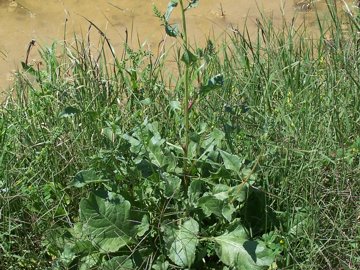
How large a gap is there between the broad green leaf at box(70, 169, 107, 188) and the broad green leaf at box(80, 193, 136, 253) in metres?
0.06

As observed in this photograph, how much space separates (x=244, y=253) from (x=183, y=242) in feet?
0.66

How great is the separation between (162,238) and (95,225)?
0.23m

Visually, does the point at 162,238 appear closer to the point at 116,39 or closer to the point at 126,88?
the point at 126,88

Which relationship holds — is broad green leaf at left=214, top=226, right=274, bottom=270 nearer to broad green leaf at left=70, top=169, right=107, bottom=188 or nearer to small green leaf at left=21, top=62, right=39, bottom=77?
broad green leaf at left=70, top=169, right=107, bottom=188

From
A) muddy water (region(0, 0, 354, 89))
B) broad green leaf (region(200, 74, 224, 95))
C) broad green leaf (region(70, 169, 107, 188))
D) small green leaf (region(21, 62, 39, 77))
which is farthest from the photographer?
muddy water (region(0, 0, 354, 89))

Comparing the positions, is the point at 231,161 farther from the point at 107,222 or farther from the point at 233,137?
the point at 107,222

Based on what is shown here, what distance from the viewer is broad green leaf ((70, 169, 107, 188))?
2.57 metres

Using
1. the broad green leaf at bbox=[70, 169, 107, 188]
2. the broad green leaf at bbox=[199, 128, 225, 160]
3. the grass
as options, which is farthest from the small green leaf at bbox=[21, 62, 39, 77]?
the broad green leaf at bbox=[199, 128, 225, 160]

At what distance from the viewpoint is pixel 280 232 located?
2.65m

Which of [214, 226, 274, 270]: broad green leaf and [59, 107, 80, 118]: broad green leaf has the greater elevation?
[59, 107, 80, 118]: broad green leaf

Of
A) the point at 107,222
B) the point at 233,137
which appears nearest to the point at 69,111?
the point at 107,222

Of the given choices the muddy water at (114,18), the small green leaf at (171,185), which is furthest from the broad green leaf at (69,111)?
the muddy water at (114,18)

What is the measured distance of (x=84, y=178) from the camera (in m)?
2.58

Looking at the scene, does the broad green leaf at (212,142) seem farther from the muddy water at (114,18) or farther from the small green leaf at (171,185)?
the muddy water at (114,18)
